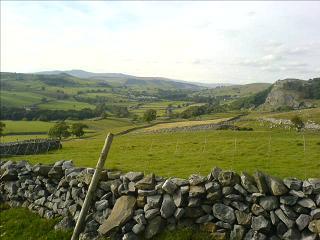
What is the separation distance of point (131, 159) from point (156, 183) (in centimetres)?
1669

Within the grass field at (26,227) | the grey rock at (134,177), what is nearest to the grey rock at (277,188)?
the grey rock at (134,177)

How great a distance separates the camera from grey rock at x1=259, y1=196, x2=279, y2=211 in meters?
11.6

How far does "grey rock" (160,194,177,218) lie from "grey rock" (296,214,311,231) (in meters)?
3.80

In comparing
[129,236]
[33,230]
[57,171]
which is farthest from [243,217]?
[57,171]

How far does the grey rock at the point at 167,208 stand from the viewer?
41.4 feet

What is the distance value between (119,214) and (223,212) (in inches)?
137

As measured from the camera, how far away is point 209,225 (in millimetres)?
12336

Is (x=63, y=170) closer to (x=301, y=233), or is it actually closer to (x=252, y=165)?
(x=301, y=233)

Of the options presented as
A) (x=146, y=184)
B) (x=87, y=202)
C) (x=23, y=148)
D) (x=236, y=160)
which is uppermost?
(x=146, y=184)

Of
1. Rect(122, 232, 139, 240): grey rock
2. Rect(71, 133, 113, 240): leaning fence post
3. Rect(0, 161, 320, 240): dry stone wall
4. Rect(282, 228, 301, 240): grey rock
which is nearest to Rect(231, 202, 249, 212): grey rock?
Rect(0, 161, 320, 240): dry stone wall

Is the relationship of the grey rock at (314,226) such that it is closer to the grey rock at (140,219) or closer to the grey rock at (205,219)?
the grey rock at (205,219)

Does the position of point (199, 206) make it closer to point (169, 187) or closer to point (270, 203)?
point (169, 187)

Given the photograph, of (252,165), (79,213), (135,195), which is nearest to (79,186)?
(79,213)

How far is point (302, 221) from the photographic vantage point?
11.2 meters
